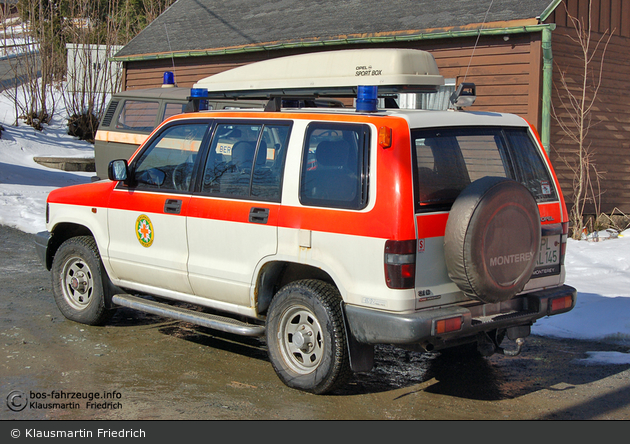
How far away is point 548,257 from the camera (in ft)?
16.1

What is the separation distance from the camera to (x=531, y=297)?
187 inches

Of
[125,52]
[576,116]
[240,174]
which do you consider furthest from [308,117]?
[125,52]

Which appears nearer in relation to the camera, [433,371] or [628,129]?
[433,371]

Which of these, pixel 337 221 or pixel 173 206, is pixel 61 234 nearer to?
pixel 173 206

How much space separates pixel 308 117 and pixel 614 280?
5.35 m

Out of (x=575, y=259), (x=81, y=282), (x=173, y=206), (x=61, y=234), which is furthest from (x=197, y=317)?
(x=575, y=259)

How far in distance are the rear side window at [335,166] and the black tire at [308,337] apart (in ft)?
1.97

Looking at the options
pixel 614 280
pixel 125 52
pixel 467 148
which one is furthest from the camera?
pixel 125 52

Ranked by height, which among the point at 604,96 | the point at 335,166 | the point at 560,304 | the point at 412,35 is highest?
the point at 412,35

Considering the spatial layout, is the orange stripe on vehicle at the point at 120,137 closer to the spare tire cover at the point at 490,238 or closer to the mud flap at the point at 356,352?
the mud flap at the point at 356,352

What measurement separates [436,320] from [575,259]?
20.6ft

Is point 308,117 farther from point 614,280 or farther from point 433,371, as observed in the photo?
point 614,280

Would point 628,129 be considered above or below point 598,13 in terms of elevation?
below

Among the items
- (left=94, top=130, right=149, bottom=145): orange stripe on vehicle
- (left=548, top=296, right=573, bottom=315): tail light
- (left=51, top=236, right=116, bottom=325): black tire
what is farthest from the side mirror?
(left=94, top=130, right=149, bottom=145): orange stripe on vehicle
